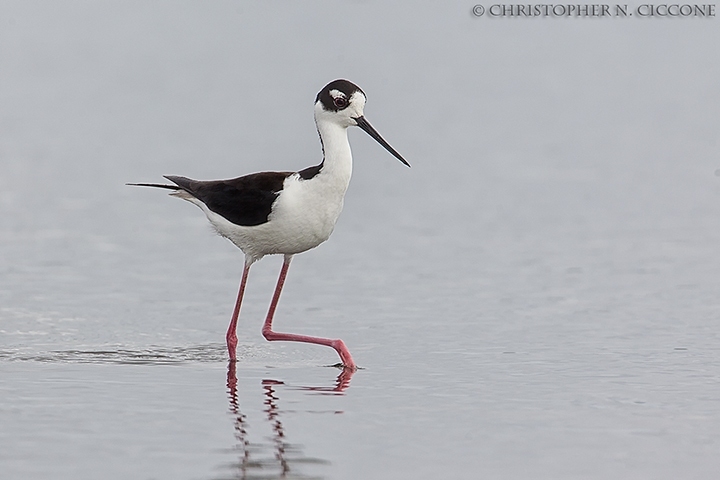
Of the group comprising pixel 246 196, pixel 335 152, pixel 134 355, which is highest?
pixel 335 152

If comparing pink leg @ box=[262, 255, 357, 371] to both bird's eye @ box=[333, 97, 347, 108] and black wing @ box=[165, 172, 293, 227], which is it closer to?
black wing @ box=[165, 172, 293, 227]

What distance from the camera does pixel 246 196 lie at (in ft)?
30.6

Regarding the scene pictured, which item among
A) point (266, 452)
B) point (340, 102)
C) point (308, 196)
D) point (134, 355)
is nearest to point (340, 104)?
point (340, 102)

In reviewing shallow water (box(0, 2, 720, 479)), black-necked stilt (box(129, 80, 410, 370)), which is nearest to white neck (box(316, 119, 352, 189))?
black-necked stilt (box(129, 80, 410, 370))

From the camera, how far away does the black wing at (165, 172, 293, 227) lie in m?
9.14

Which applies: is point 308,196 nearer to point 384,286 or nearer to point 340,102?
→ point 340,102

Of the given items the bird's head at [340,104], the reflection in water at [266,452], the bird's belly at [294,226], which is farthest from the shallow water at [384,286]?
the bird's head at [340,104]

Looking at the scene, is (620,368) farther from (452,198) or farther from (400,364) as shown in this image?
(452,198)

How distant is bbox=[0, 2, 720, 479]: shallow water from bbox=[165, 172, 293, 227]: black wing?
963mm

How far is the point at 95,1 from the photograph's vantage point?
43750mm

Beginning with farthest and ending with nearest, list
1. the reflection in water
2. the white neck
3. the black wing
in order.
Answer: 1. the black wing
2. the white neck
3. the reflection in water

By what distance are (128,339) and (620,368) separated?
3.41 m

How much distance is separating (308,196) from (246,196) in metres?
0.57

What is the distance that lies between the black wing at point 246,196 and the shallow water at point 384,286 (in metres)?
0.96
